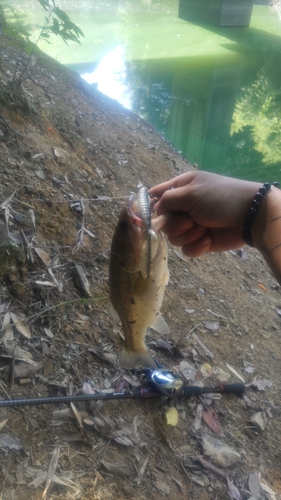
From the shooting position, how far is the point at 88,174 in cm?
396

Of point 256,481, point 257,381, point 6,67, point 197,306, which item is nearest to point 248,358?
point 257,381

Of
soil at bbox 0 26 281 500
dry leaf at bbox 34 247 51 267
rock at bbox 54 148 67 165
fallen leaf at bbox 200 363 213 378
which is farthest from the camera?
rock at bbox 54 148 67 165

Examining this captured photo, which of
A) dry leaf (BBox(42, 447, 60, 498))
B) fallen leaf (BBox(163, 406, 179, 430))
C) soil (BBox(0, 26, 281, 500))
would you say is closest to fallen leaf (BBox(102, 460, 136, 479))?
soil (BBox(0, 26, 281, 500))

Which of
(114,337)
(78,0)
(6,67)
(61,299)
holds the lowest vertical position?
(78,0)

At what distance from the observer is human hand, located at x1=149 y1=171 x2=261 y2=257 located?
6.70 ft

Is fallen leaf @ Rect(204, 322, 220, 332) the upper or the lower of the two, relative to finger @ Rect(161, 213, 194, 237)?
lower

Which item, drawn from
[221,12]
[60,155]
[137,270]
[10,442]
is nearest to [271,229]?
[137,270]

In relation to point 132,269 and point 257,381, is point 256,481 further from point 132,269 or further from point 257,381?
point 132,269

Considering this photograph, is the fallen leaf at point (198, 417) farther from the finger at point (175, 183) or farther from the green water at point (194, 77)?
the green water at point (194, 77)

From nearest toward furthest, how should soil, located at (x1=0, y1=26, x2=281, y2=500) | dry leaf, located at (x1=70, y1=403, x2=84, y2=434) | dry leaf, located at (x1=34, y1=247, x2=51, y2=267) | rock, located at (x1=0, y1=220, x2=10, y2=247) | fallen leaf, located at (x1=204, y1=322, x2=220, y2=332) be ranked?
soil, located at (x1=0, y1=26, x2=281, y2=500) < dry leaf, located at (x1=70, y1=403, x2=84, y2=434) < rock, located at (x1=0, y1=220, x2=10, y2=247) < dry leaf, located at (x1=34, y1=247, x2=51, y2=267) < fallen leaf, located at (x1=204, y1=322, x2=220, y2=332)

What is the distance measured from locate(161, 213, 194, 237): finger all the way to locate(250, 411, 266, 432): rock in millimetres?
1365

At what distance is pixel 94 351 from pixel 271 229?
3.96ft

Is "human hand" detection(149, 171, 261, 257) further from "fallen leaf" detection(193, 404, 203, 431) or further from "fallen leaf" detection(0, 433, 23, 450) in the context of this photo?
"fallen leaf" detection(0, 433, 23, 450)

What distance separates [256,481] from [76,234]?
75.4 inches
